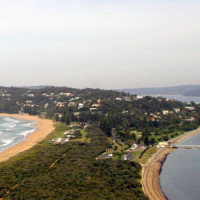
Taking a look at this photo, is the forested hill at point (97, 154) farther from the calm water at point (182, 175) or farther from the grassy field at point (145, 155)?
the calm water at point (182, 175)

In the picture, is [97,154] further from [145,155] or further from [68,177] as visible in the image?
[68,177]

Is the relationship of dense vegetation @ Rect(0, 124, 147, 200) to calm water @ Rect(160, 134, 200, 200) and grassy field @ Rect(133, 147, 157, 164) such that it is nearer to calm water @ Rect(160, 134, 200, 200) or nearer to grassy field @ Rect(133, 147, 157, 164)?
calm water @ Rect(160, 134, 200, 200)

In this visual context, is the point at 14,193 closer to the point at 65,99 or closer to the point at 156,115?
the point at 156,115

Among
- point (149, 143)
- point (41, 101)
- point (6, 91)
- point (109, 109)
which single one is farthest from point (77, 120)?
point (6, 91)

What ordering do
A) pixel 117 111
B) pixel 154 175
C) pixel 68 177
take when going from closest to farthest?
pixel 68 177 → pixel 154 175 → pixel 117 111

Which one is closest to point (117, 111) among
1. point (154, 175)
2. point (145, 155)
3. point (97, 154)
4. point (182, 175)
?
point (145, 155)

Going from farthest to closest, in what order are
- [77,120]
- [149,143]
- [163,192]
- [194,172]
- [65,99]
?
[65,99]
[77,120]
[149,143]
[194,172]
[163,192]

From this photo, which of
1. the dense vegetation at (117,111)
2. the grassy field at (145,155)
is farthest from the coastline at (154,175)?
the dense vegetation at (117,111)
